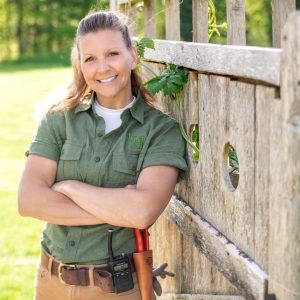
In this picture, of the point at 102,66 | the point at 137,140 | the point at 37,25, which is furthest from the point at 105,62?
the point at 37,25

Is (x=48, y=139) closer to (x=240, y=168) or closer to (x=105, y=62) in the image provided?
(x=105, y=62)

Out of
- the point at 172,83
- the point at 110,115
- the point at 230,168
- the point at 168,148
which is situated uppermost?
the point at 172,83

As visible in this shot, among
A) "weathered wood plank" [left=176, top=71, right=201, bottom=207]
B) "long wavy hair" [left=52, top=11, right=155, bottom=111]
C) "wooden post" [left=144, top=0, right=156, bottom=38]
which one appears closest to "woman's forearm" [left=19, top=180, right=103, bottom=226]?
"long wavy hair" [left=52, top=11, right=155, bottom=111]

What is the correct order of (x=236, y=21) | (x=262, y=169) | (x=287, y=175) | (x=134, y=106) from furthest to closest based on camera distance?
(x=236, y=21)
(x=134, y=106)
(x=262, y=169)
(x=287, y=175)

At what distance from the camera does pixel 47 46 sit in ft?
142

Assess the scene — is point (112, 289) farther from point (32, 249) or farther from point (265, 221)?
point (32, 249)

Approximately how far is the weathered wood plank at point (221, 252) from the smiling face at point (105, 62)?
62 centimetres

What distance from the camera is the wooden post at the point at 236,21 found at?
140 inches

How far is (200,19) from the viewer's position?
3.78 metres

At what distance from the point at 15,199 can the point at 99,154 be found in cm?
569

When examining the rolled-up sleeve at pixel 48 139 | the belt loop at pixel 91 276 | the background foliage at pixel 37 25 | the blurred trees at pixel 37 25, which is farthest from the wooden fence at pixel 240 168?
the blurred trees at pixel 37 25

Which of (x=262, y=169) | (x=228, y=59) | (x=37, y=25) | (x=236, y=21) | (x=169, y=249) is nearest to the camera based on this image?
(x=262, y=169)

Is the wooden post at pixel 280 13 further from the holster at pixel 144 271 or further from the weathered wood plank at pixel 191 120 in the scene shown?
the holster at pixel 144 271

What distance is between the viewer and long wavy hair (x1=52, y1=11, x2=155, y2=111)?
317 cm
